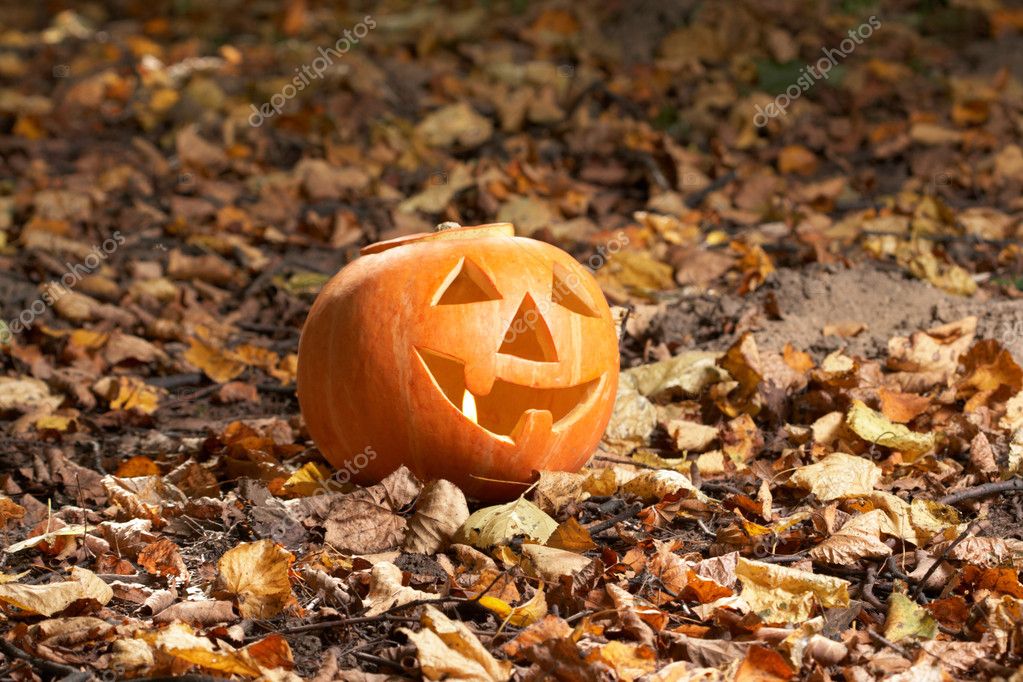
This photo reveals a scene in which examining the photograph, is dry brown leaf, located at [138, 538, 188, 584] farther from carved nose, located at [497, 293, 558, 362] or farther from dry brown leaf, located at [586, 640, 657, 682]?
dry brown leaf, located at [586, 640, 657, 682]

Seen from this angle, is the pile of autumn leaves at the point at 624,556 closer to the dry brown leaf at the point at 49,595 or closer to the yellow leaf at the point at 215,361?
the dry brown leaf at the point at 49,595

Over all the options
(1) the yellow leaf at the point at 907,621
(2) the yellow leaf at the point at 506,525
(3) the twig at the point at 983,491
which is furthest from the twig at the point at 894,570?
(2) the yellow leaf at the point at 506,525

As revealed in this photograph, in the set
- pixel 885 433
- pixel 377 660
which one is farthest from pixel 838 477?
pixel 377 660

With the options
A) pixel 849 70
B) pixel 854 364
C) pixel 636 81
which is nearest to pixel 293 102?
pixel 636 81

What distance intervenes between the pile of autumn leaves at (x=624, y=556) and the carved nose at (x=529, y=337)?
353mm

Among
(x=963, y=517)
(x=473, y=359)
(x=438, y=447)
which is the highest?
(x=473, y=359)

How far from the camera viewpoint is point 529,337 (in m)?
3.39

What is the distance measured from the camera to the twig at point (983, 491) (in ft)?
10.5

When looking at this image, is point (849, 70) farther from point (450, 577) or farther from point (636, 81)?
point (450, 577)

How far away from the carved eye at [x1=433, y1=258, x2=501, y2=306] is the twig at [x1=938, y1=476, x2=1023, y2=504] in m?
1.32

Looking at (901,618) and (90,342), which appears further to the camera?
(90,342)

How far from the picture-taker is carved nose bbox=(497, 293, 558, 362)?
3.23 metres

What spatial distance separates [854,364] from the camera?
155 inches

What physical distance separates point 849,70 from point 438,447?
16.9 ft
